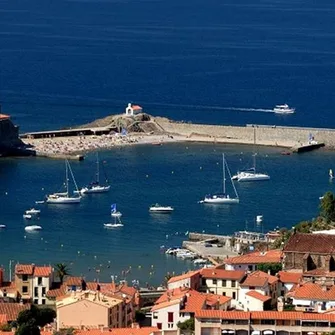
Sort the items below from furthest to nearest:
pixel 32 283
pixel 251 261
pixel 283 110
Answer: pixel 283 110 < pixel 251 261 < pixel 32 283

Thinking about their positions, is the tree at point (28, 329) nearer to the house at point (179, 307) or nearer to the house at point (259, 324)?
the house at point (179, 307)

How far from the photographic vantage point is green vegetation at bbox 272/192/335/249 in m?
50.1

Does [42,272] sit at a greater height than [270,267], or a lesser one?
lesser

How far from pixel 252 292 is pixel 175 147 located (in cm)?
3791

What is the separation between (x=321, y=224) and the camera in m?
51.1

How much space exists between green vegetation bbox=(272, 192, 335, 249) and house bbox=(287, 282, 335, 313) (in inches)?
306

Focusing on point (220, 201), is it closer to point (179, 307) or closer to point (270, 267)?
point (270, 267)

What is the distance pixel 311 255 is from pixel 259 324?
8003 mm

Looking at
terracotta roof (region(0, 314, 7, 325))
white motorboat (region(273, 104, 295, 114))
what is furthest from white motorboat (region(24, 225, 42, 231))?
white motorboat (region(273, 104, 295, 114))

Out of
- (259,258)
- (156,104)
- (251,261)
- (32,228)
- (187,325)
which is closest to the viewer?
(187,325)

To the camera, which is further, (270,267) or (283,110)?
(283,110)

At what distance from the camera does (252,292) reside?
41344 millimetres

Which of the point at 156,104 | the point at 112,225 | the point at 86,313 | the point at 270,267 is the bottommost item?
the point at 86,313

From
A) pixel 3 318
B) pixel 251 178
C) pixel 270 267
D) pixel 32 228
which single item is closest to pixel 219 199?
pixel 251 178
